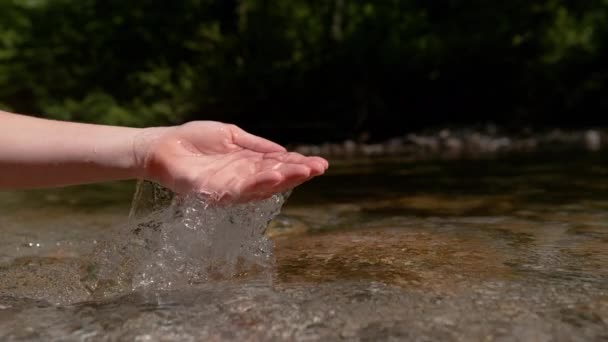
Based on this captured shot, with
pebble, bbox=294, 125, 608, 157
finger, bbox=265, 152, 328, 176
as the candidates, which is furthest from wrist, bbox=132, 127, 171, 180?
pebble, bbox=294, 125, 608, 157

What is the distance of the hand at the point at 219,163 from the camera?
147 cm

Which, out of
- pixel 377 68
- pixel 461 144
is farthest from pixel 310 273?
pixel 377 68

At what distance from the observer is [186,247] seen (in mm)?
1612

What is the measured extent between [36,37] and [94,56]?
0.89 meters

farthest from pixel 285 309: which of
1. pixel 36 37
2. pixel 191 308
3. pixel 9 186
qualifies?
pixel 36 37

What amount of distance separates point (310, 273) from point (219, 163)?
0.33 m

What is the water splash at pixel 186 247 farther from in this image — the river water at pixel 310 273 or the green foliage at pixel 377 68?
the green foliage at pixel 377 68

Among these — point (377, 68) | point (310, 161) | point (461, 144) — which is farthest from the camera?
point (377, 68)

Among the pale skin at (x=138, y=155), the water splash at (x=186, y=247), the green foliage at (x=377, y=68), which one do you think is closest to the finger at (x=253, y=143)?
the pale skin at (x=138, y=155)

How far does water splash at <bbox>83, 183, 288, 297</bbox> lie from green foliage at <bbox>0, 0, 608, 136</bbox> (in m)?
7.03

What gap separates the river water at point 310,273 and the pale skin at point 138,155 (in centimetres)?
8

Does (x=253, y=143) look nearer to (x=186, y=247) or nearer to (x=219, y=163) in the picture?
(x=219, y=163)

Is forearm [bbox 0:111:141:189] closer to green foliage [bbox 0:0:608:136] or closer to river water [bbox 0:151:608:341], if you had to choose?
river water [bbox 0:151:608:341]

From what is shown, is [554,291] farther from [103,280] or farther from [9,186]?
[9,186]
